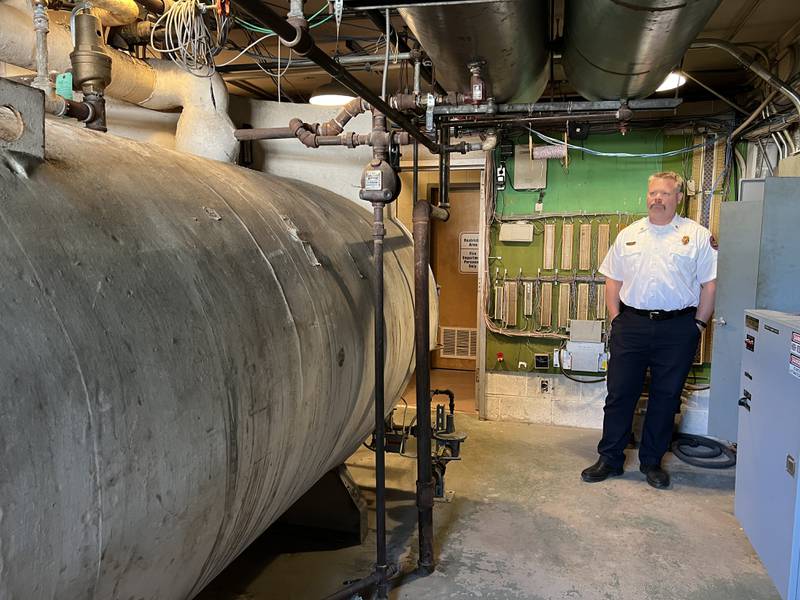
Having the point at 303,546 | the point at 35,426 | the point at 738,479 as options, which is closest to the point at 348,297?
the point at 35,426

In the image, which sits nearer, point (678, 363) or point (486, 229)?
point (678, 363)

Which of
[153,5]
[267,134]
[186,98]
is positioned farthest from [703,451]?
[153,5]

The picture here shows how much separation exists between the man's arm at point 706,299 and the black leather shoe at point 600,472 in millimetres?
961

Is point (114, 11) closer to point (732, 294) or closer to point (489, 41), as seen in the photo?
point (489, 41)

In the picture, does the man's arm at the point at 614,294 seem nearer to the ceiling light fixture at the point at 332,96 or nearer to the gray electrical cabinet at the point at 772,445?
the gray electrical cabinet at the point at 772,445

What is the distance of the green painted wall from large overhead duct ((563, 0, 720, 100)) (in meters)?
1.71

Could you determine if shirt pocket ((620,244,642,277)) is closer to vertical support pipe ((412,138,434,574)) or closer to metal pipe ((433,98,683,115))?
metal pipe ((433,98,683,115))

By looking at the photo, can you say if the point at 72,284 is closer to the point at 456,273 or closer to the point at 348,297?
the point at 348,297

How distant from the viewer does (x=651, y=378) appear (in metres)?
3.30

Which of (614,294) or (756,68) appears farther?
(614,294)

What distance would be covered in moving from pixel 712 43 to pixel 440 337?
3789 mm

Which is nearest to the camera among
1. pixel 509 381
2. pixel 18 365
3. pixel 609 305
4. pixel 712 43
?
pixel 18 365

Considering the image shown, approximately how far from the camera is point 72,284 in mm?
745

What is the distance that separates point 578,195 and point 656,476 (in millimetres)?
1927
